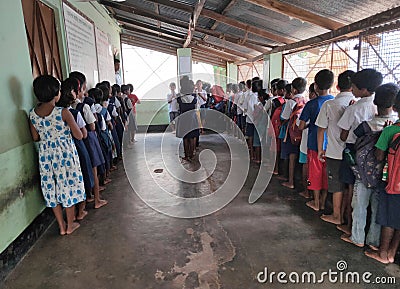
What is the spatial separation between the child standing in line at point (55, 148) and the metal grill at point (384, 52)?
3.32 metres

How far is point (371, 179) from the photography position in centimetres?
200

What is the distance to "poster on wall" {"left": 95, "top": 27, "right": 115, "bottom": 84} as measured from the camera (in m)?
5.28

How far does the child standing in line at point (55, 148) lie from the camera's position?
7.59 ft

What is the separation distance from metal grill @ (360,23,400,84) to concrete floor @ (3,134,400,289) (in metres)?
1.77

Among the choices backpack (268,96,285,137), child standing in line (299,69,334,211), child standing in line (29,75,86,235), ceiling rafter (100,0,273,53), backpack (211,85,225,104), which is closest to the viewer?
child standing in line (29,75,86,235)

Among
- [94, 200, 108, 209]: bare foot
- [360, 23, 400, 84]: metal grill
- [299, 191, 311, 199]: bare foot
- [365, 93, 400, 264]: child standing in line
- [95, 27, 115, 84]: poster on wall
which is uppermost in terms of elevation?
[95, 27, 115, 84]: poster on wall

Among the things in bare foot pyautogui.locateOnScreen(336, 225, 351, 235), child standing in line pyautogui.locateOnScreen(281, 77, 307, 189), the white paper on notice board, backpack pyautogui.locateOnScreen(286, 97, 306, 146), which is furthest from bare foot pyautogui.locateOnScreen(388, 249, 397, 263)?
the white paper on notice board

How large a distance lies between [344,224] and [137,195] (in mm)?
2229

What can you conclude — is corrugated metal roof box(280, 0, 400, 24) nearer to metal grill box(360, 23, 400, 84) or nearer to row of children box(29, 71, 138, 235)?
metal grill box(360, 23, 400, 84)

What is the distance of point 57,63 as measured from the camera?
129 inches

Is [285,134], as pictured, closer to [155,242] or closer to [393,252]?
[393,252]

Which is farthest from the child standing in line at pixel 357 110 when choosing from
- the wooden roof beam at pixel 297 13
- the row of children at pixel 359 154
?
the wooden roof beam at pixel 297 13

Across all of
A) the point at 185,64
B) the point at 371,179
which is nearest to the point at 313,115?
the point at 371,179

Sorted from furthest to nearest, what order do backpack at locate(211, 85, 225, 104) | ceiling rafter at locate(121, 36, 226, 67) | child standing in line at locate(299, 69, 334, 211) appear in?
1. ceiling rafter at locate(121, 36, 226, 67)
2. backpack at locate(211, 85, 225, 104)
3. child standing in line at locate(299, 69, 334, 211)
